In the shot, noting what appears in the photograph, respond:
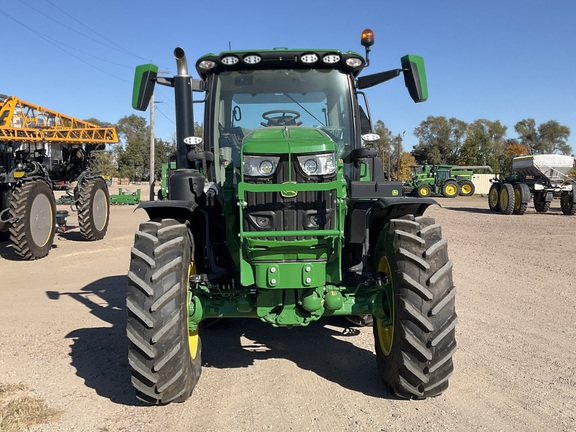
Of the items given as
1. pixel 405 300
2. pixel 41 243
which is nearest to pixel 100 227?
pixel 41 243

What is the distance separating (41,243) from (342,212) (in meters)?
8.50

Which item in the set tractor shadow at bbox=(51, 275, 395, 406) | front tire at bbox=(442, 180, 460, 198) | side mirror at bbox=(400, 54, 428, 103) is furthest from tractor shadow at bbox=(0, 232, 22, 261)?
front tire at bbox=(442, 180, 460, 198)

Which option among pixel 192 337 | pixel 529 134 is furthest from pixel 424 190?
pixel 529 134

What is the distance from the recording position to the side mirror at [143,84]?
169 inches

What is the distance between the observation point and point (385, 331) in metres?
3.97

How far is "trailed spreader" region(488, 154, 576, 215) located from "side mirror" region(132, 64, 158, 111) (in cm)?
1992

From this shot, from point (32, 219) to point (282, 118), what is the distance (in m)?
7.09

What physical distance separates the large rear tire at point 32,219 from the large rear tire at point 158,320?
700cm

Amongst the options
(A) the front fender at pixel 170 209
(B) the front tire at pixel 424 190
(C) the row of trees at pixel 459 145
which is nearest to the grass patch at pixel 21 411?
(A) the front fender at pixel 170 209

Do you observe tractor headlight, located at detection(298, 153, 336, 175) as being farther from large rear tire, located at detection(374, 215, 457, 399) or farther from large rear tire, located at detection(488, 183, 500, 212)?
large rear tire, located at detection(488, 183, 500, 212)

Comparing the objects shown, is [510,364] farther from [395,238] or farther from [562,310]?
[562,310]

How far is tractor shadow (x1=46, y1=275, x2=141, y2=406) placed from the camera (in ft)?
13.0

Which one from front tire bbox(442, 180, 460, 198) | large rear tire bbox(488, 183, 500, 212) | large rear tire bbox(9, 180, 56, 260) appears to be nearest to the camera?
large rear tire bbox(9, 180, 56, 260)

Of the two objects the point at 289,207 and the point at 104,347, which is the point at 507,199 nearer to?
the point at 104,347
